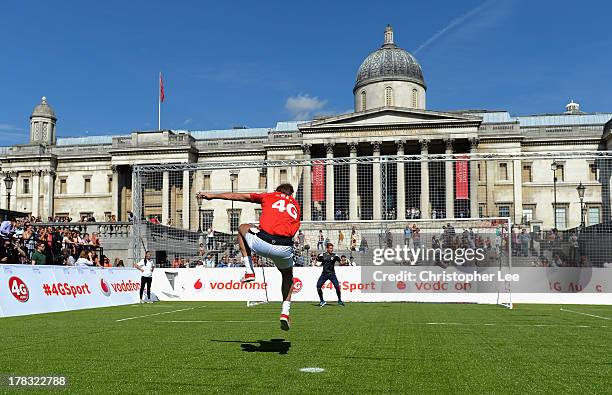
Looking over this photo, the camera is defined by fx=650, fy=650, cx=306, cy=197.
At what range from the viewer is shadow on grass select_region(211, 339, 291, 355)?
9.12m

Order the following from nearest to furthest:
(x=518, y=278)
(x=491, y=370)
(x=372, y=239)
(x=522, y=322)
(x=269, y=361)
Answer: (x=491, y=370) < (x=269, y=361) < (x=522, y=322) < (x=518, y=278) < (x=372, y=239)

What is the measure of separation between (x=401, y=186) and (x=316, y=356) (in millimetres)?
38904

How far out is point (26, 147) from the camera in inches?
3305

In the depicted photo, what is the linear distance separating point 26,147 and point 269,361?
84.3 metres

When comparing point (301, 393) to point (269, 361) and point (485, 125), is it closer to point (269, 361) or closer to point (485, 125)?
point (269, 361)

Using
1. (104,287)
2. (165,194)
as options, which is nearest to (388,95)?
(165,194)

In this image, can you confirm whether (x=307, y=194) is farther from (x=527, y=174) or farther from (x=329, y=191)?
(x=527, y=174)

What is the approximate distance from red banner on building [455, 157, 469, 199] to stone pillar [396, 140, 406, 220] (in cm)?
397

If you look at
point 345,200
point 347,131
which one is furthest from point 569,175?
point 345,200

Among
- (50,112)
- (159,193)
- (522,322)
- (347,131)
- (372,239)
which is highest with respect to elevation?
(50,112)

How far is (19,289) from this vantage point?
17.9 metres

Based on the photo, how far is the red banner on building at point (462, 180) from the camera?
155 ft

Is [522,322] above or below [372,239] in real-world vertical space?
below

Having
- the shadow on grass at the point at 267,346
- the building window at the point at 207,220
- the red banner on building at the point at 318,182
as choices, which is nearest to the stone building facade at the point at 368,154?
the red banner on building at the point at 318,182
